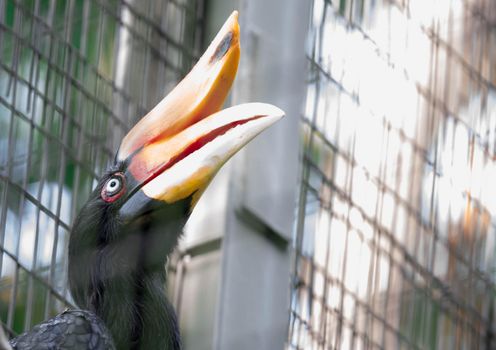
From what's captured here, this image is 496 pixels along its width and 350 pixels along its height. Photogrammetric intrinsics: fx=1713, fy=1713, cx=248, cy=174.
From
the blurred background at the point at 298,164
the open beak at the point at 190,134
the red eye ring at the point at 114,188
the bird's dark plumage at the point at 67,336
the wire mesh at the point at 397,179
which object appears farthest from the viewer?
the wire mesh at the point at 397,179

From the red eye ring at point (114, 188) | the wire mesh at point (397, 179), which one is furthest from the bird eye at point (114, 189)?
the wire mesh at point (397, 179)

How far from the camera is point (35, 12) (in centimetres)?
270

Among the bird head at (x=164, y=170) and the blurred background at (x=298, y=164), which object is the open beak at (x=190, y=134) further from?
the blurred background at (x=298, y=164)

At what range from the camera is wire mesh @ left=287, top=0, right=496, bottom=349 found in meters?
3.06

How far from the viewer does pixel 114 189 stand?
2.50 meters

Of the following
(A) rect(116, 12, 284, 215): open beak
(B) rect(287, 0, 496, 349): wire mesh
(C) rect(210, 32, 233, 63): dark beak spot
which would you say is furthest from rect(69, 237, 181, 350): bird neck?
(B) rect(287, 0, 496, 349): wire mesh

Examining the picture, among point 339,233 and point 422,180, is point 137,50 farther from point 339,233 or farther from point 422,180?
point 422,180

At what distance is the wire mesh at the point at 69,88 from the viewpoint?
105 inches

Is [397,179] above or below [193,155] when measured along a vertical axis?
above

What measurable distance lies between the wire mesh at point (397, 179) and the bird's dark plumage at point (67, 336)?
671 millimetres

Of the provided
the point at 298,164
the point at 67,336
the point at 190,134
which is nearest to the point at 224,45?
the point at 190,134

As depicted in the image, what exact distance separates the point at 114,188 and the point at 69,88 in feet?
0.94

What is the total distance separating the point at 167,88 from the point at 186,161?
0.51 metres

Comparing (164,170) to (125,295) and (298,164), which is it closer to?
(125,295)
